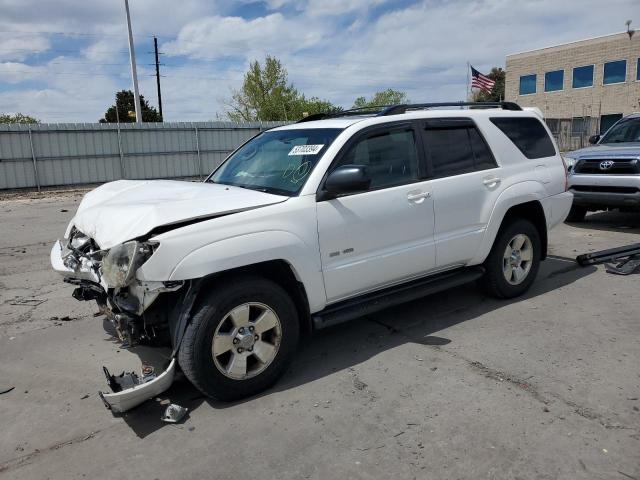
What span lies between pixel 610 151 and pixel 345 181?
667cm

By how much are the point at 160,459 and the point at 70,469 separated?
0.47 meters

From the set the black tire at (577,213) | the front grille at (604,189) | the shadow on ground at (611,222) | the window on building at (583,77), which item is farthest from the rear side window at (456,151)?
the window on building at (583,77)

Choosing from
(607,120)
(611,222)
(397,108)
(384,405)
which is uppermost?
(607,120)

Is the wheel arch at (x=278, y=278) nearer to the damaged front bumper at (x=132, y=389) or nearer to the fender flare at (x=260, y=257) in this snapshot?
the fender flare at (x=260, y=257)

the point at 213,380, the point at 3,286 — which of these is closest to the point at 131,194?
the point at 213,380

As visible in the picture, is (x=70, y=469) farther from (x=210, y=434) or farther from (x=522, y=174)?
(x=522, y=174)

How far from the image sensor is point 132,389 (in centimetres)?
308

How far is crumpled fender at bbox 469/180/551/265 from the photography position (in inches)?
191

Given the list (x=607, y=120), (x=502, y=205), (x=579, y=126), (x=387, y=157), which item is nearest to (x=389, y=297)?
(x=387, y=157)

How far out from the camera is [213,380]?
3328 mm

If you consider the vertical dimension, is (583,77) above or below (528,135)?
above

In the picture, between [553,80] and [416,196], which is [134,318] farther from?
[553,80]

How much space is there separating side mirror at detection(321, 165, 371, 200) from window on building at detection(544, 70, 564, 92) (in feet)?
147

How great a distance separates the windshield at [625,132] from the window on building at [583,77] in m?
35.8
